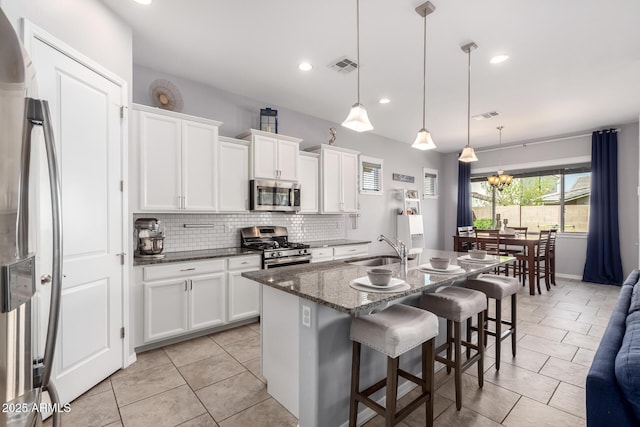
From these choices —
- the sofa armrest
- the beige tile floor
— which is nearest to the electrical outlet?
the beige tile floor

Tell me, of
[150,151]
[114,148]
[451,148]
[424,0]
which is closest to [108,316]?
[114,148]

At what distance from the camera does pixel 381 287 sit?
172 cm

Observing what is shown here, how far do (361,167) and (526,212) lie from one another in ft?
13.3

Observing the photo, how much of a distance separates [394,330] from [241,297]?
7.69ft

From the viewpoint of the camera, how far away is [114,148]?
249 cm

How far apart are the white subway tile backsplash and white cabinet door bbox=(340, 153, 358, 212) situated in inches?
16.0

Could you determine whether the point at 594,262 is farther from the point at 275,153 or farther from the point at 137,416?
the point at 137,416

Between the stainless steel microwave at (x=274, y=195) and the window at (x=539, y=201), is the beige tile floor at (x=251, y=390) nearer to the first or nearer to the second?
the stainless steel microwave at (x=274, y=195)

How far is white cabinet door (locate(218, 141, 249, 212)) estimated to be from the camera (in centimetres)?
Answer: 366

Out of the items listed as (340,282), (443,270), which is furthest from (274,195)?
(443,270)

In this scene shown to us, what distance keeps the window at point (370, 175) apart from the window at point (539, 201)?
8.98 ft

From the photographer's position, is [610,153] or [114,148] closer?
[114,148]

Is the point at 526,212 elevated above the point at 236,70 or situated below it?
below

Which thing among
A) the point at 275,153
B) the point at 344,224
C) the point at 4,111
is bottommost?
the point at 344,224
